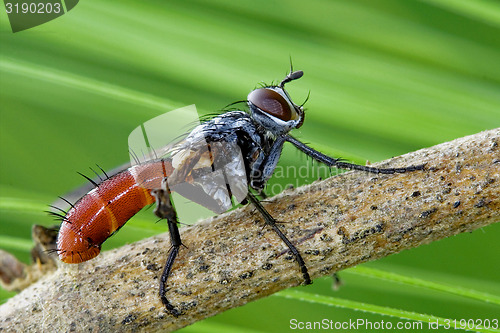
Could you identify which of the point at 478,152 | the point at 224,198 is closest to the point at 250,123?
the point at 224,198

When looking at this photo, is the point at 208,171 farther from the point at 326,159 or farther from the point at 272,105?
the point at 326,159
